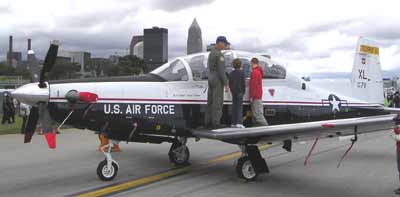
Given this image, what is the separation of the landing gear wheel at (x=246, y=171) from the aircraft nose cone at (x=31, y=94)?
11.4ft

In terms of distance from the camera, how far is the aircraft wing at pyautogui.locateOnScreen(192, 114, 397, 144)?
735 cm

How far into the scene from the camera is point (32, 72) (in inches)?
319

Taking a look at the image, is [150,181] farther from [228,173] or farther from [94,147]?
[94,147]

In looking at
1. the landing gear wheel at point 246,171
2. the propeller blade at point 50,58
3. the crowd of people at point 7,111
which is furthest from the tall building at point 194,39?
the propeller blade at point 50,58

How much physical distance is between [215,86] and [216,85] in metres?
0.03

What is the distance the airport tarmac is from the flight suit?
1.14 metres

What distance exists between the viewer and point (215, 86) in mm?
8383

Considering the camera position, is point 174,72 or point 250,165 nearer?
point 250,165

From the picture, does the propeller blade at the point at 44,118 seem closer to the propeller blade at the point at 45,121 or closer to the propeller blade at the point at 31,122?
the propeller blade at the point at 45,121

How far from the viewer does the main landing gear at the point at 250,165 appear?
829cm

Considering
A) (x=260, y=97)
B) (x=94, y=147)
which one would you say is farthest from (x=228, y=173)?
(x=94, y=147)

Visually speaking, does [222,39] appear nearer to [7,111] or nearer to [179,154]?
[179,154]

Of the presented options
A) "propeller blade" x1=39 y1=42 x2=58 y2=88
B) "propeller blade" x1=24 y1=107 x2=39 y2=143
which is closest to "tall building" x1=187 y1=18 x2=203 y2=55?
"propeller blade" x1=39 y1=42 x2=58 y2=88

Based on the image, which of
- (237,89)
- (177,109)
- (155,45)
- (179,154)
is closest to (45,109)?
(177,109)
